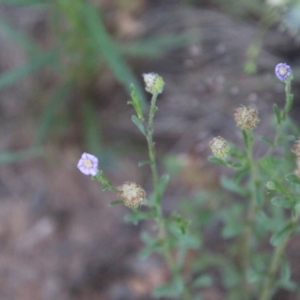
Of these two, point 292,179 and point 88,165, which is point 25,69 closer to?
point 88,165

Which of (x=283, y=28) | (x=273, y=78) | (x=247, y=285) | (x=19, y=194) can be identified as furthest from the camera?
(x=19, y=194)

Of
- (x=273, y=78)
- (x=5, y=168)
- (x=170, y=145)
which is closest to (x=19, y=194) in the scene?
(x=5, y=168)

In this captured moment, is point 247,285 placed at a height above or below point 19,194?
below

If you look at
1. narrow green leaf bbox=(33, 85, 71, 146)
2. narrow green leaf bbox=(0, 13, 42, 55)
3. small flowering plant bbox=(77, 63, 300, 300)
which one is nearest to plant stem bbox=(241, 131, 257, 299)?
small flowering plant bbox=(77, 63, 300, 300)

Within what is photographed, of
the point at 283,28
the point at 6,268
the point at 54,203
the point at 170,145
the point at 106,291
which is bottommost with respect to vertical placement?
the point at 106,291

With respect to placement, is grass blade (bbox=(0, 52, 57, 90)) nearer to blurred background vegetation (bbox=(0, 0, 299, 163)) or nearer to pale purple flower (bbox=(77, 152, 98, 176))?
blurred background vegetation (bbox=(0, 0, 299, 163))

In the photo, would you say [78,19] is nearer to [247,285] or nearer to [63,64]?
[63,64]

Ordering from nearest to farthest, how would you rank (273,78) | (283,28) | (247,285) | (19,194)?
(247,285) < (273,78) < (283,28) < (19,194)

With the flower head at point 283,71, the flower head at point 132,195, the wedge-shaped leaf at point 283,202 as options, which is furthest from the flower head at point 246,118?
the flower head at point 132,195
